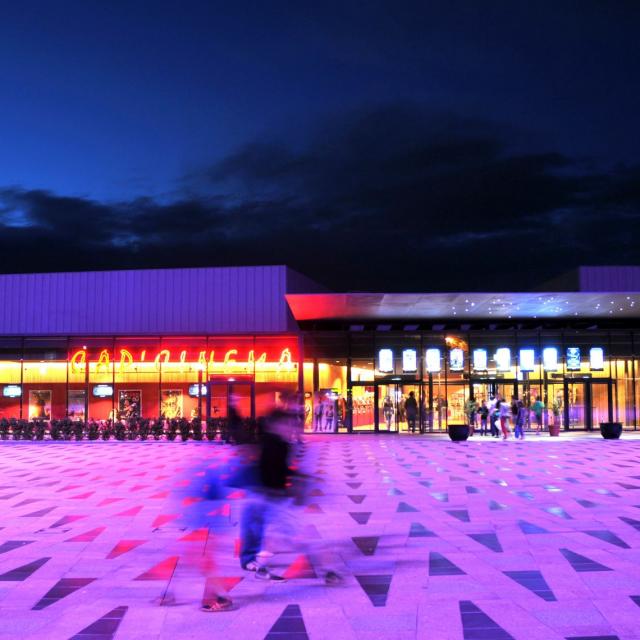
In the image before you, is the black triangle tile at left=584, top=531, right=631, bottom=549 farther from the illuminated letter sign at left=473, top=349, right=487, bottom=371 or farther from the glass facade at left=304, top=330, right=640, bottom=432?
the illuminated letter sign at left=473, top=349, right=487, bottom=371

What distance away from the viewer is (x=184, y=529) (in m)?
9.91

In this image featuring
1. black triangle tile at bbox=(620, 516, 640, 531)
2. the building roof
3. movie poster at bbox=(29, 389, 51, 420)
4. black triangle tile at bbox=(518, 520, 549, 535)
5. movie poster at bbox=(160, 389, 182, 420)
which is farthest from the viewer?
movie poster at bbox=(29, 389, 51, 420)

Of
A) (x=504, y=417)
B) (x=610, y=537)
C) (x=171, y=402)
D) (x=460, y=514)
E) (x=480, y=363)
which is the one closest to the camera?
(x=610, y=537)

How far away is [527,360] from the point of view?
105ft

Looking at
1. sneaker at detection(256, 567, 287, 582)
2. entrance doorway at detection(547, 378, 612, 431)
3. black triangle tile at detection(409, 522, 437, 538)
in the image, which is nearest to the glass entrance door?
entrance doorway at detection(547, 378, 612, 431)

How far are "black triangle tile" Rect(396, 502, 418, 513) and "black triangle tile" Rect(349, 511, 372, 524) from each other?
1.75 ft

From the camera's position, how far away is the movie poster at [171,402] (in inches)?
1236

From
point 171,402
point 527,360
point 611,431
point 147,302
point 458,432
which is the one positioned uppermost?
point 147,302

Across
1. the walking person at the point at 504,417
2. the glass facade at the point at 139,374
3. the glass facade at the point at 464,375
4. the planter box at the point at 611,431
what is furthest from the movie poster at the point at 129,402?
the planter box at the point at 611,431

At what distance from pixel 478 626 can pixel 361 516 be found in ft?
16.7

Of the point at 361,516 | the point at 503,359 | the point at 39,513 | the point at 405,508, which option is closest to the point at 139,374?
the point at 503,359

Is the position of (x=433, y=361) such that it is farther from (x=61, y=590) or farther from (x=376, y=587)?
(x=61, y=590)

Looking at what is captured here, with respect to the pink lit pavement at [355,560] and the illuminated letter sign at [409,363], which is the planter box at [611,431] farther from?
the pink lit pavement at [355,560]

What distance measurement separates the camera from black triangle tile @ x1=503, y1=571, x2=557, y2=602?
6516mm
